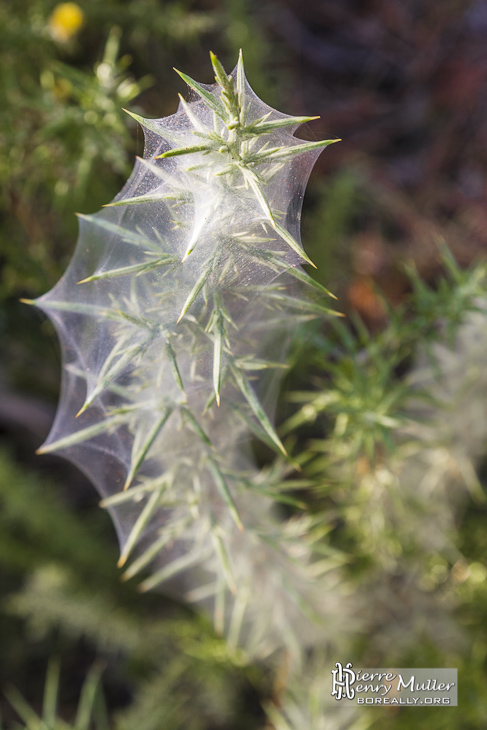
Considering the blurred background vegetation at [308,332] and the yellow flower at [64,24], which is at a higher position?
the yellow flower at [64,24]

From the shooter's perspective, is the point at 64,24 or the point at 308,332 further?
the point at 64,24

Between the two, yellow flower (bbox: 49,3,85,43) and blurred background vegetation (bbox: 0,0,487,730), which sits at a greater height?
yellow flower (bbox: 49,3,85,43)

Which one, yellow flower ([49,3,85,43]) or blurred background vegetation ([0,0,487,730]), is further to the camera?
yellow flower ([49,3,85,43])

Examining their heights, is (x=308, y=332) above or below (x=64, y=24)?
below

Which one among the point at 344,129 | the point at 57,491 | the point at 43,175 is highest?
the point at 344,129

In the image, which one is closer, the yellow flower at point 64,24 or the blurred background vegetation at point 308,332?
the blurred background vegetation at point 308,332

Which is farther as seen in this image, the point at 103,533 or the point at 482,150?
the point at 482,150

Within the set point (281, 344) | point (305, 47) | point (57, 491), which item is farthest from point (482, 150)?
point (57, 491)

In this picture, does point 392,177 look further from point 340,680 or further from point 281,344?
point 340,680
